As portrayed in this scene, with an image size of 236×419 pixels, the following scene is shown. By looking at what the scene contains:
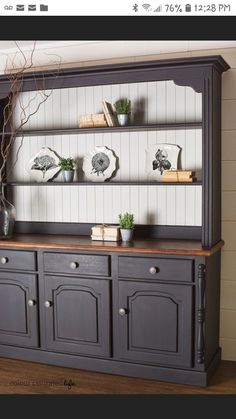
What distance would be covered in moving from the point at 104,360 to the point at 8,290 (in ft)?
2.73

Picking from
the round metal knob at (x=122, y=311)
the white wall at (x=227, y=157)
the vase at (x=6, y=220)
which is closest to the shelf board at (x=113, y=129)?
the white wall at (x=227, y=157)

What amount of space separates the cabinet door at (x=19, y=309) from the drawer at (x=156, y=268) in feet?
2.23

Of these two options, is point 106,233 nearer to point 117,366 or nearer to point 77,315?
point 77,315

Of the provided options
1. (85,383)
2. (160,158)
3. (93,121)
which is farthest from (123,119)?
(85,383)

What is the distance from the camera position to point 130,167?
3688 mm

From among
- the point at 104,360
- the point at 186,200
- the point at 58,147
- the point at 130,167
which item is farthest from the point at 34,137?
the point at 104,360

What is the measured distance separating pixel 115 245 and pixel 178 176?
2.03 ft

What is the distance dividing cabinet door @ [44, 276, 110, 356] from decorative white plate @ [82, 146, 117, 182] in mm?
829

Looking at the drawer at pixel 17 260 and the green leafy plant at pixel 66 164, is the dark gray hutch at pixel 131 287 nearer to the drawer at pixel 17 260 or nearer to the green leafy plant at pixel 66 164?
the drawer at pixel 17 260

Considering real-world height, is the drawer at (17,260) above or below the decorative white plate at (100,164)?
below

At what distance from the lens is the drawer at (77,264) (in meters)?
3.27

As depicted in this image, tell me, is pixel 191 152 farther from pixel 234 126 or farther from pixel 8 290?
pixel 8 290
